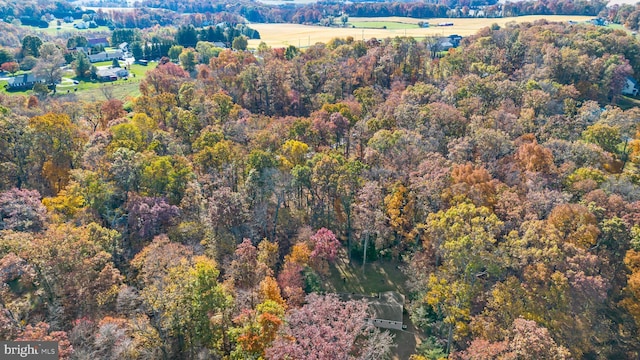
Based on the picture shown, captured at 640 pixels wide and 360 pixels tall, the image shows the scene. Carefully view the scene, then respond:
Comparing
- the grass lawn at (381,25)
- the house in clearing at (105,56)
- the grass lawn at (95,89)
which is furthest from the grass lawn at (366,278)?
the grass lawn at (381,25)

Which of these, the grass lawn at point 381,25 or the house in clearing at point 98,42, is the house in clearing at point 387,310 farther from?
the house in clearing at point 98,42

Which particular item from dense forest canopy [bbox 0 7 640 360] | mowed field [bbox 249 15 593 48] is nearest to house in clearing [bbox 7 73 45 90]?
dense forest canopy [bbox 0 7 640 360]

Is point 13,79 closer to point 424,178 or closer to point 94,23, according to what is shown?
point 424,178

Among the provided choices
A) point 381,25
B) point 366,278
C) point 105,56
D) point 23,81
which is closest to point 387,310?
point 366,278

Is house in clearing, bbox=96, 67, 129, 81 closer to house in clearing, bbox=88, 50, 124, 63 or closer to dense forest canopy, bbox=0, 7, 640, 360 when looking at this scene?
house in clearing, bbox=88, 50, 124, 63

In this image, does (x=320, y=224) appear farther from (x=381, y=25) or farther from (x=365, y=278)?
(x=381, y=25)

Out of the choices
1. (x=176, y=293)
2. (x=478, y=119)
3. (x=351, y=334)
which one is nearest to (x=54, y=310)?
(x=176, y=293)
